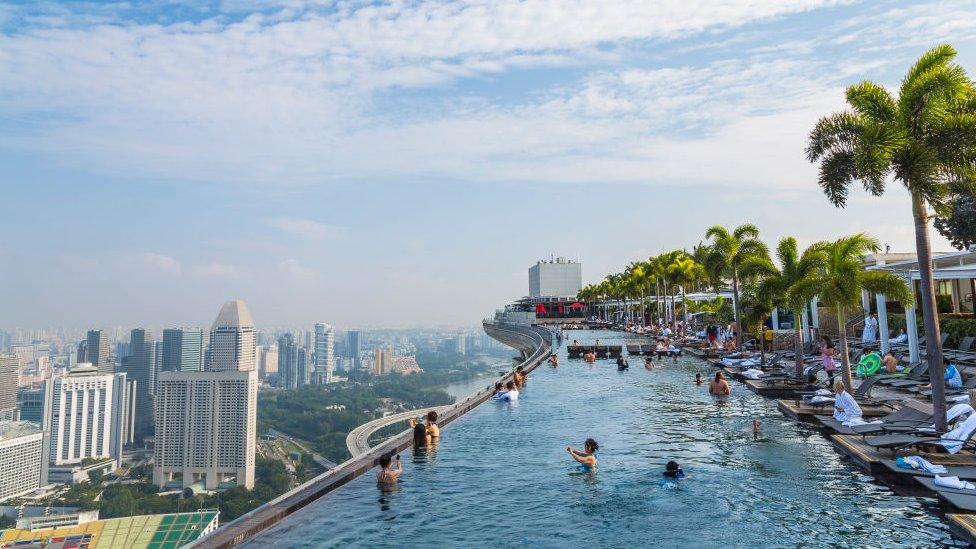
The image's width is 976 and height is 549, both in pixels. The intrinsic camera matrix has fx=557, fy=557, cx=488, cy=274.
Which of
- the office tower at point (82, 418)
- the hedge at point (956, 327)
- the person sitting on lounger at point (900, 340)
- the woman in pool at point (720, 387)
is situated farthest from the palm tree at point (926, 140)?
the office tower at point (82, 418)

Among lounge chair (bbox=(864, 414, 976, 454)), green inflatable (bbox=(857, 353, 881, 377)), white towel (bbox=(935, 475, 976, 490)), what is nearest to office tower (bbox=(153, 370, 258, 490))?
green inflatable (bbox=(857, 353, 881, 377))

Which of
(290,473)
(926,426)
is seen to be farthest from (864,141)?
(290,473)

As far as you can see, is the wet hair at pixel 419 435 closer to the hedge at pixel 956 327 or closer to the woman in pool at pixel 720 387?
the woman in pool at pixel 720 387

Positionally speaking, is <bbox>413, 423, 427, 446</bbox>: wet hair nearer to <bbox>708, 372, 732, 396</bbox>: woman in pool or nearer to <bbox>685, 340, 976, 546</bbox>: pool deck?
<bbox>685, 340, 976, 546</bbox>: pool deck

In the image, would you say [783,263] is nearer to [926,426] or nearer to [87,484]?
[926,426]

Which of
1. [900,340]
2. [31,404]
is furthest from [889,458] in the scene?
[31,404]
